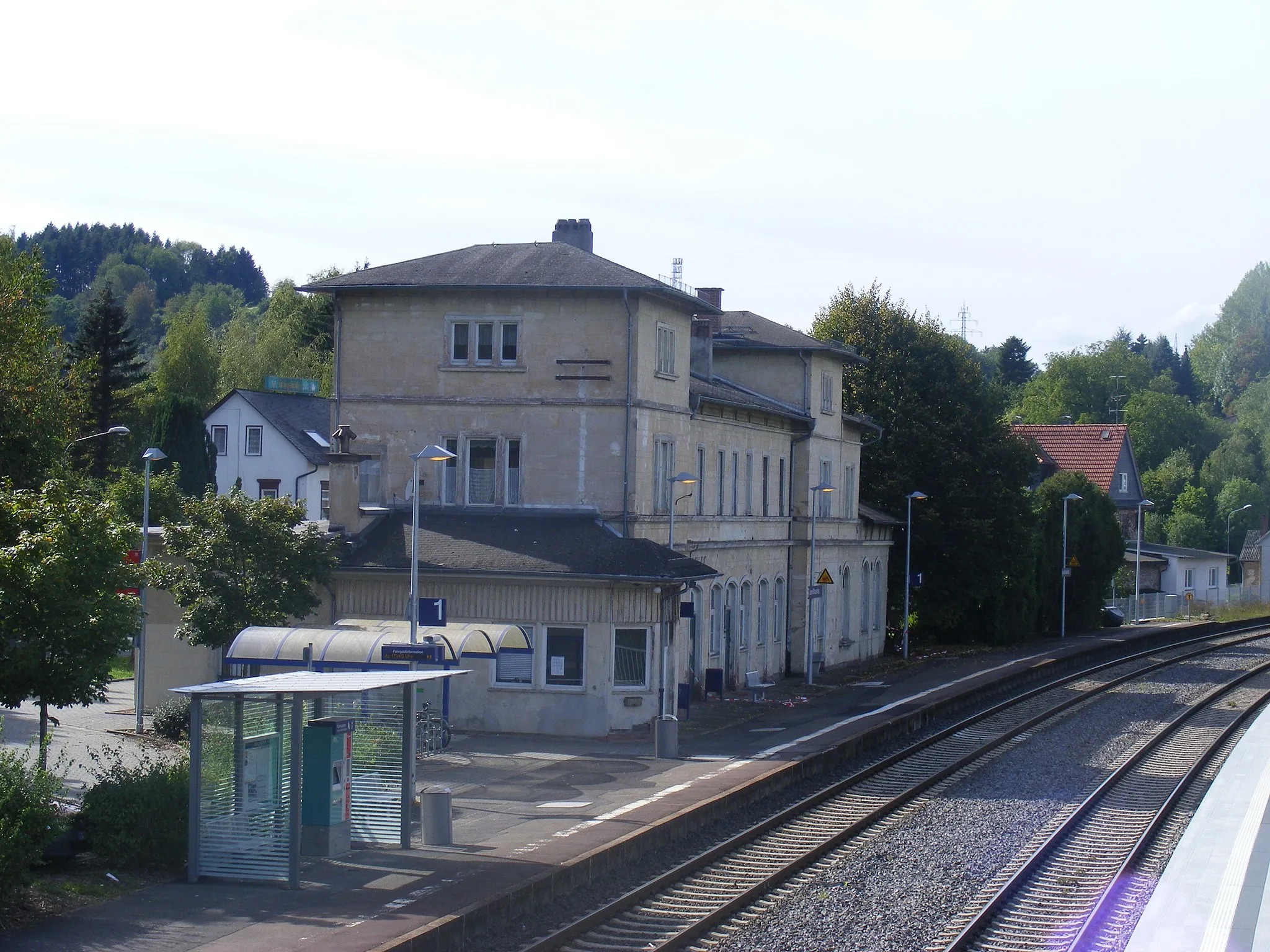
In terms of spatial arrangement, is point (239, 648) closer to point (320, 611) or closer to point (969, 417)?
point (320, 611)

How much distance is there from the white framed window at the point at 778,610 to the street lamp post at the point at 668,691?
8.01m

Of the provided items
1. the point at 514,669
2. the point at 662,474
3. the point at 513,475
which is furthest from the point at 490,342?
the point at 514,669

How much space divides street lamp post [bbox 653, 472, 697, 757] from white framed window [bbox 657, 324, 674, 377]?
2.33 meters

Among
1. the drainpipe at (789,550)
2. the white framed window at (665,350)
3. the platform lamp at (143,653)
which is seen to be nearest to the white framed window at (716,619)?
the white framed window at (665,350)

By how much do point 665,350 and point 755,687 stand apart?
823 centimetres

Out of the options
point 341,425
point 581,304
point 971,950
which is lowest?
point 971,950

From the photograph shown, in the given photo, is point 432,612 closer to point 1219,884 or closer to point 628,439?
point 628,439

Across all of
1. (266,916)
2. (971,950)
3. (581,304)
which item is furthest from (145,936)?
(581,304)

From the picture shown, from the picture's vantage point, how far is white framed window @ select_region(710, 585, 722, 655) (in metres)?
35.0

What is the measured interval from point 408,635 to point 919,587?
106ft

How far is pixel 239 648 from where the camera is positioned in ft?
79.3

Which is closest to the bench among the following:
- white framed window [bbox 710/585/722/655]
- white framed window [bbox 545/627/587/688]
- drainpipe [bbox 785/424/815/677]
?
white framed window [bbox 710/585/722/655]

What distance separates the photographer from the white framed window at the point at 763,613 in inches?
1544

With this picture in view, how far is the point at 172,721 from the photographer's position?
26422mm
